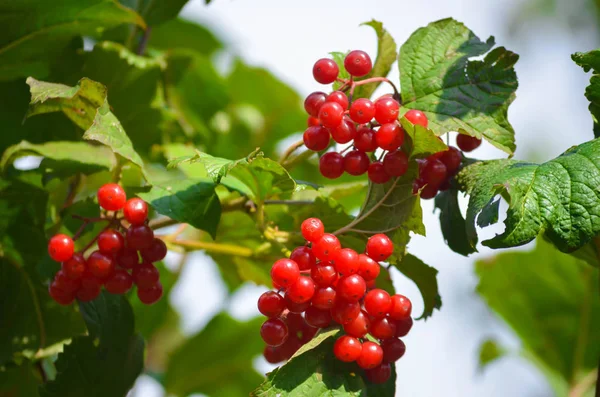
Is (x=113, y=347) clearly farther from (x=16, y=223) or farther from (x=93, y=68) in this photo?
(x=93, y=68)

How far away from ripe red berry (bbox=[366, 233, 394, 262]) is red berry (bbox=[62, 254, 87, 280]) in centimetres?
49

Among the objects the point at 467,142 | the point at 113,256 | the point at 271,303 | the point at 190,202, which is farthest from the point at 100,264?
the point at 467,142

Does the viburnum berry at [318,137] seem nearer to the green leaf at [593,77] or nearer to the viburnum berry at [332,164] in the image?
the viburnum berry at [332,164]

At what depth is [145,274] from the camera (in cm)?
121

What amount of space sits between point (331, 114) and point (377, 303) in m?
0.29

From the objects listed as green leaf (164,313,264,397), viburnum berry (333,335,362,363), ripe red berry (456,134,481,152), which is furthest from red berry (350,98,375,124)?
green leaf (164,313,264,397)

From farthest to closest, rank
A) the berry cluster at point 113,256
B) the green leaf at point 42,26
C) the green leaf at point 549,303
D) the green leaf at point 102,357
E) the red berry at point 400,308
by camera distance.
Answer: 1. the green leaf at point 549,303
2. the green leaf at point 42,26
3. the green leaf at point 102,357
4. the berry cluster at point 113,256
5. the red berry at point 400,308

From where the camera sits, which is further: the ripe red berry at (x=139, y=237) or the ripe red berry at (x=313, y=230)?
the ripe red berry at (x=139, y=237)

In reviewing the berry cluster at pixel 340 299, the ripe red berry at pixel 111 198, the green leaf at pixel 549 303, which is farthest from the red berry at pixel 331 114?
the green leaf at pixel 549 303

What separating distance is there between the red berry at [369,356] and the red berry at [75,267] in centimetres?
49

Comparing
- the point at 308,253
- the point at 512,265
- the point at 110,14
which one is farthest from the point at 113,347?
the point at 512,265

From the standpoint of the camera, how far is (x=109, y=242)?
118 cm

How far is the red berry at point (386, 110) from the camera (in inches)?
42.8

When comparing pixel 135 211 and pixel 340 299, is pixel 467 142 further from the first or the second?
pixel 135 211
